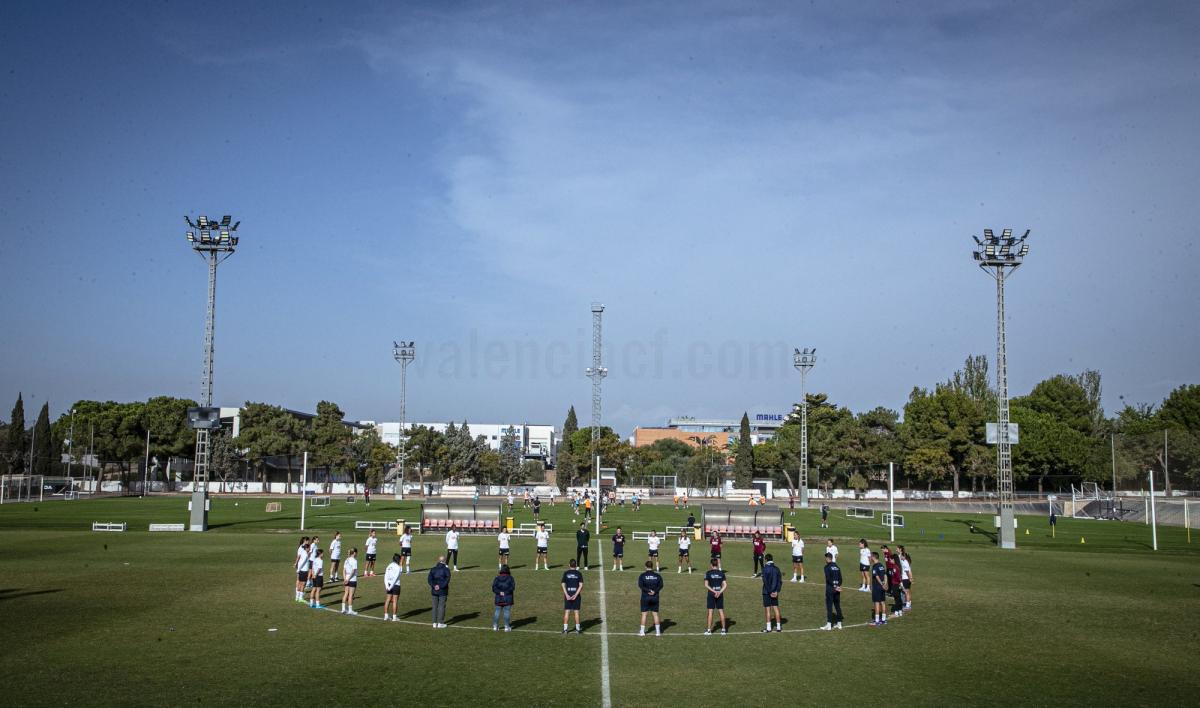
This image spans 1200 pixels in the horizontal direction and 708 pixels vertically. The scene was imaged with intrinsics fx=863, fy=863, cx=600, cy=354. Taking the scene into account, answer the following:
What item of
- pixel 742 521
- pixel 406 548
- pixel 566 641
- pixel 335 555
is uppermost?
pixel 335 555

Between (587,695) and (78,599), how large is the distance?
58.3ft

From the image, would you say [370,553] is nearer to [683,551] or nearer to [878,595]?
[683,551]

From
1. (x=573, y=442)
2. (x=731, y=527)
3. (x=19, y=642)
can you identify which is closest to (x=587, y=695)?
(x=19, y=642)

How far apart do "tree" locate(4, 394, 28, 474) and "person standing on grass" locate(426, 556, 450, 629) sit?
409 feet

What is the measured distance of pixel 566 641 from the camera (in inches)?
767

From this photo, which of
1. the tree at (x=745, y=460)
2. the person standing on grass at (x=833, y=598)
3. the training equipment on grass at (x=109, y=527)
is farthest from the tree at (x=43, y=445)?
the person standing on grass at (x=833, y=598)

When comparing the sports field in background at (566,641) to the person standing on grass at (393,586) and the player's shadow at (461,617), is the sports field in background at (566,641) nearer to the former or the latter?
the player's shadow at (461,617)

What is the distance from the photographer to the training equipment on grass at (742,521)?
5022cm

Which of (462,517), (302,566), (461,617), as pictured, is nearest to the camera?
(461,617)

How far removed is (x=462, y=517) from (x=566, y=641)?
110 feet

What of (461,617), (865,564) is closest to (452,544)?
(461,617)

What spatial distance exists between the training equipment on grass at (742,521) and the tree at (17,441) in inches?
4346

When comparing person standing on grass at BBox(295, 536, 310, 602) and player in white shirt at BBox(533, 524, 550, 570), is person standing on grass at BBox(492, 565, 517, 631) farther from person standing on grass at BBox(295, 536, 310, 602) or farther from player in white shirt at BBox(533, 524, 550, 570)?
player in white shirt at BBox(533, 524, 550, 570)

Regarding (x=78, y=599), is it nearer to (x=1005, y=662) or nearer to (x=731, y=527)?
(x=1005, y=662)
